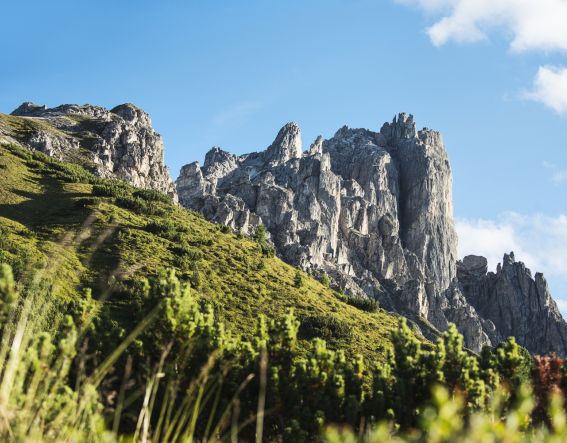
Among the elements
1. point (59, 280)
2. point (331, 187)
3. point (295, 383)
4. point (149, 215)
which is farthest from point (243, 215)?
point (295, 383)

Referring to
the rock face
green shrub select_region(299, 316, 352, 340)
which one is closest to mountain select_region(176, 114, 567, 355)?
the rock face

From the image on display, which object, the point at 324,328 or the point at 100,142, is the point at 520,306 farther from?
the point at 324,328

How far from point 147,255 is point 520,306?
144 meters

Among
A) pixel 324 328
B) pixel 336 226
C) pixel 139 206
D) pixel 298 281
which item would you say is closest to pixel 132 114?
pixel 336 226

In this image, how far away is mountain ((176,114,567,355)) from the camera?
150 meters

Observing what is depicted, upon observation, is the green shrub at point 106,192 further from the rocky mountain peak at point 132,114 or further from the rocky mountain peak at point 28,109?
the rocky mountain peak at point 28,109

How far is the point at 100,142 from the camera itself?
128m

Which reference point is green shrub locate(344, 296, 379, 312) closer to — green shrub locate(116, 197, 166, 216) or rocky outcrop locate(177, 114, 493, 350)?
green shrub locate(116, 197, 166, 216)

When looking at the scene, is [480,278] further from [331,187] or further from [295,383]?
[295,383]

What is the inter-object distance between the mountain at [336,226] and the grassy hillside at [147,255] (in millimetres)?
31684

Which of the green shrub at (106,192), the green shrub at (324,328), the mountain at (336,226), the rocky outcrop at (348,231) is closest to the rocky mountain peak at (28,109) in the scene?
the mountain at (336,226)

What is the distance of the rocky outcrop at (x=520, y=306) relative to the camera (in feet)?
568

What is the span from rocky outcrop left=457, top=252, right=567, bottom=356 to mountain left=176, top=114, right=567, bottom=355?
0.98ft

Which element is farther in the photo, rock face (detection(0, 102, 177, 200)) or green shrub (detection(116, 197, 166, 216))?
rock face (detection(0, 102, 177, 200))
